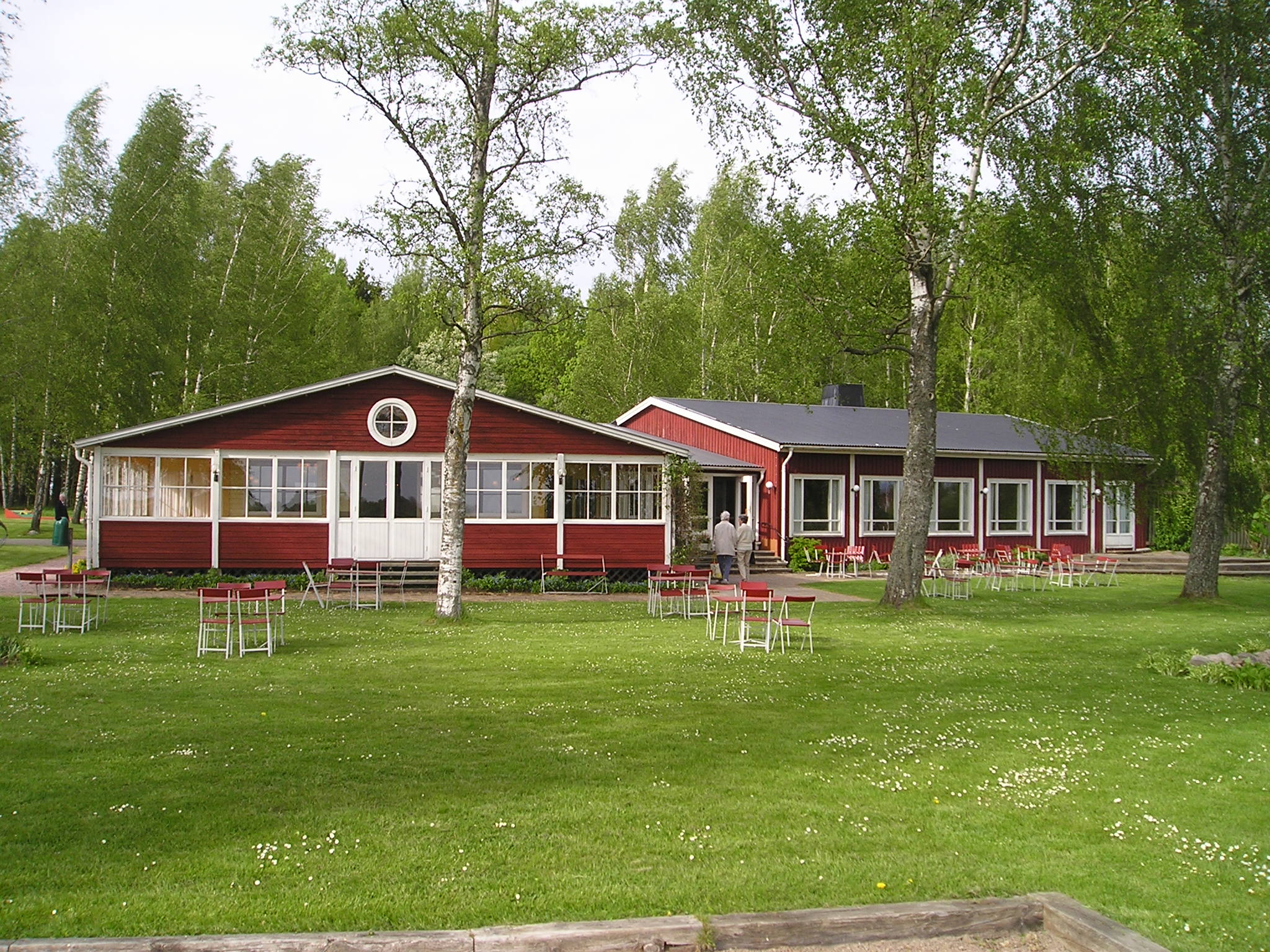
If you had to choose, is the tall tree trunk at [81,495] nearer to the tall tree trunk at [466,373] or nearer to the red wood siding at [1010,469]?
the tall tree trunk at [466,373]

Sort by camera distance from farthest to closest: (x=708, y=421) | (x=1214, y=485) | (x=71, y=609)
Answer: (x=708, y=421), (x=1214, y=485), (x=71, y=609)

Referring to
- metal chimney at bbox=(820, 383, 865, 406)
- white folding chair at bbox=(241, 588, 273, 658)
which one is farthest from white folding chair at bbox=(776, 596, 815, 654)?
metal chimney at bbox=(820, 383, 865, 406)

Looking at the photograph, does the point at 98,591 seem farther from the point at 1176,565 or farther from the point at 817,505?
the point at 1176,565

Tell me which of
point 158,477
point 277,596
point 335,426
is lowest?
point 277,596

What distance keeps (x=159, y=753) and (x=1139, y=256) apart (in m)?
18.6

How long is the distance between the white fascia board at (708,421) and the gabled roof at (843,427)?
2cm

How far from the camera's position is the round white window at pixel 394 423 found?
23.1 metres

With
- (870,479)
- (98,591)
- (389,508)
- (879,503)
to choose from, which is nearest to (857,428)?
(870,479)

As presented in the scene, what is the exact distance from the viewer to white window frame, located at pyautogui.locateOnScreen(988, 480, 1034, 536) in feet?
104

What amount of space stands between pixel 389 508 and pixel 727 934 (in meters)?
19.6

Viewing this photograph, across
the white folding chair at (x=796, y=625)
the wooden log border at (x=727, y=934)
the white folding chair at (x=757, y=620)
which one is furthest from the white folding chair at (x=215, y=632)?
the wooden log border at (x=727, y=934)

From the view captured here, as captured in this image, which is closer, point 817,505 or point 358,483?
point 358,483

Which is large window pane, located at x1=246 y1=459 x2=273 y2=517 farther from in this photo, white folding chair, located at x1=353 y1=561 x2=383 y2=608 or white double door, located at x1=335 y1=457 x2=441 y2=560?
white folding chair, located at x1=353 y1=561 x2=383 y2=608

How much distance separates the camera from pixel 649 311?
4228 centimetres
